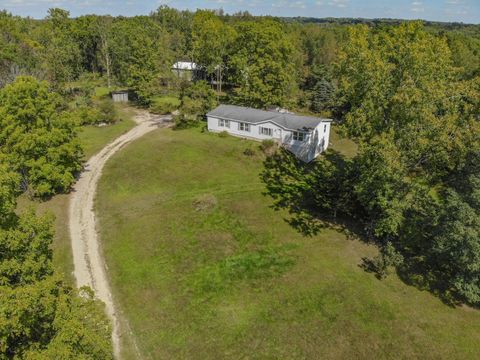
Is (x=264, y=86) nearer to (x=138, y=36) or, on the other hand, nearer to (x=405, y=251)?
(x=138, y=36)

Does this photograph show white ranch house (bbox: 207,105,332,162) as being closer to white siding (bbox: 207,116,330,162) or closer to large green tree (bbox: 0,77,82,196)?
white siding (bbox: 207,116,330,162)

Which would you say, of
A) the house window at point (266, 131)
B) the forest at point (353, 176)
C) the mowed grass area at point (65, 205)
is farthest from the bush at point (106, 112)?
the house window at point (266, 131)

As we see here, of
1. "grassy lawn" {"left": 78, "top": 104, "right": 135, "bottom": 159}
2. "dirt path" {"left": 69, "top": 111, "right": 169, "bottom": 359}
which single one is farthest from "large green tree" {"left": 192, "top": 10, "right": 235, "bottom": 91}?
"dirt path" {"left": 69, "top": 111, "right": 169, "bottom": 359}

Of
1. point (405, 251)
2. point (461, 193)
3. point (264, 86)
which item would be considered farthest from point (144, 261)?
point (264, 86)

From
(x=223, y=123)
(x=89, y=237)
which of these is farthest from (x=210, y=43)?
(x=89, y=237)

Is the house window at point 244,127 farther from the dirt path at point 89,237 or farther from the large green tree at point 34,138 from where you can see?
the large green tree at point 34,138

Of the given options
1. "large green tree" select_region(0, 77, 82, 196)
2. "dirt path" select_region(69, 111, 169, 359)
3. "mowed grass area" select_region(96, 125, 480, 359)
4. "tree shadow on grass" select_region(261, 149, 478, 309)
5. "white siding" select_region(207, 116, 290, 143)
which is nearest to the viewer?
"mowed grass area" select_region(96, 125, 480, 359)
